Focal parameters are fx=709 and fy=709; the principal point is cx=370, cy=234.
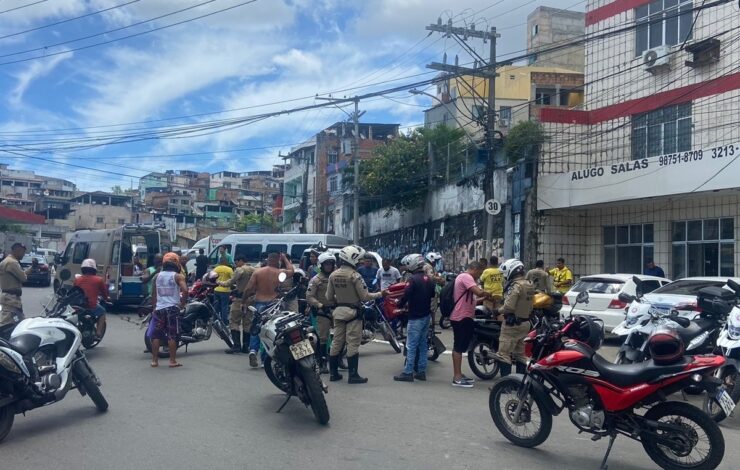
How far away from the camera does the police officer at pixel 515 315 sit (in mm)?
8680

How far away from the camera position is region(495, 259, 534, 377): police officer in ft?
28.5

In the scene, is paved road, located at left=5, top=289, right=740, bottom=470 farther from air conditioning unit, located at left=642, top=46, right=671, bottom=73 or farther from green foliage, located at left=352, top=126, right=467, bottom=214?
green foliage, located at left=352, top=126, right=467, bottom=214

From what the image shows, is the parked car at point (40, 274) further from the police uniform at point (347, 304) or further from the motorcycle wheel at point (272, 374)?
the motorcycle wheel at point (272, 374)

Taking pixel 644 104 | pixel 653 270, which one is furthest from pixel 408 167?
pixel 653 270

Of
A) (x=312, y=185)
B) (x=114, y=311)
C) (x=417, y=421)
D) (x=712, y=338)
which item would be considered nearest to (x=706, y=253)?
(x=712, y=338)

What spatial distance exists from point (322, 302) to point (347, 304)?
0.93 m

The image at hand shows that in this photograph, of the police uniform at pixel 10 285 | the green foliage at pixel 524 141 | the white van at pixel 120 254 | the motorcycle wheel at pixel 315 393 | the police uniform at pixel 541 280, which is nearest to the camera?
the motorcycle wheel at pixel 315 393

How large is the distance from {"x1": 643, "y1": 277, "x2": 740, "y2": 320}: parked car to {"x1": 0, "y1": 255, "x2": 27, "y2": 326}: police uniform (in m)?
9.97

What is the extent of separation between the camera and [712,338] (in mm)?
8422

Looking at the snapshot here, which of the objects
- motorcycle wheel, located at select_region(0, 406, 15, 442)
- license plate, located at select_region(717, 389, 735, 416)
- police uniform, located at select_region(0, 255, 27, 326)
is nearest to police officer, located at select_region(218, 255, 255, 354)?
police uniform, located at select_region(0, 255, 27, 326)

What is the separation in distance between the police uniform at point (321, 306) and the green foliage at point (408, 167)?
71.3ft

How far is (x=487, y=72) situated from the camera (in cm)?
2309

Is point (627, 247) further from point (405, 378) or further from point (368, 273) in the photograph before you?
point (405, 378)

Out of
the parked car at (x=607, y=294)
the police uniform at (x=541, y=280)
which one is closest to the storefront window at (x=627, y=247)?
the parked car at (x=607, y=294)
